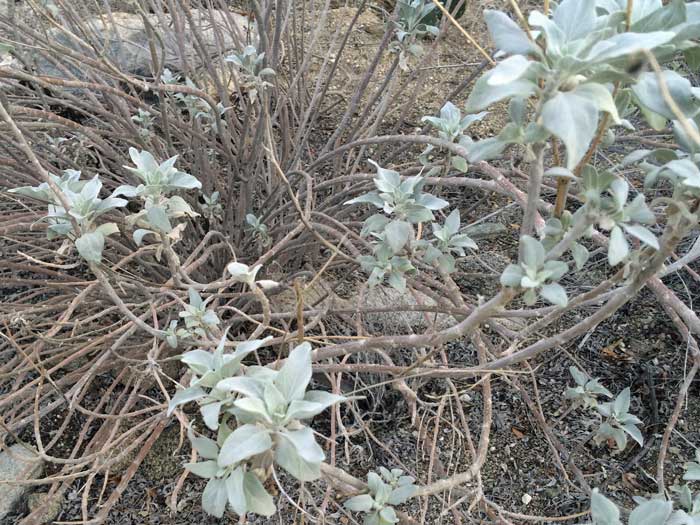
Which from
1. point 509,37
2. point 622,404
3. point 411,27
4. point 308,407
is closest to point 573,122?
point 509,37

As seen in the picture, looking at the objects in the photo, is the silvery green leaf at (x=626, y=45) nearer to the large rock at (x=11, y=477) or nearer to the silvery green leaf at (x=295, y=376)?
the silvery green leaf at (x=295, y=376)

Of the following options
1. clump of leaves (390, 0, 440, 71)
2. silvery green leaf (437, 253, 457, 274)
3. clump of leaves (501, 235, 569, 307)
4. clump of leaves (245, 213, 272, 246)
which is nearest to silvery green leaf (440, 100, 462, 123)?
silvery green leaf (437, 253, 457, 274)

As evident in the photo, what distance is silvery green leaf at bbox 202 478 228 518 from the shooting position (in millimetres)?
862

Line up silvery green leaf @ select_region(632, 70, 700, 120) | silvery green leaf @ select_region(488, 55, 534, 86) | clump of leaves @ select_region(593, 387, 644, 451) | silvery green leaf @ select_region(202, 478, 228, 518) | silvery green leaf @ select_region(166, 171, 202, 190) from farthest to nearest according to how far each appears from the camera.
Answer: clump of leaves @ select_region(593, 387, 644, 451), silvery green leaf @ select_region(166, 171, 202, 190), silvery green leaf @ select_region(202, 478, 228, 518), silvery green leaf @ select_region(632, 70, 700, 120), silvery green leaf @ select_region(488, 55, 534, 86)

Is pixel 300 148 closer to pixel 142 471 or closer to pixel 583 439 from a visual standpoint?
pixel 142 471

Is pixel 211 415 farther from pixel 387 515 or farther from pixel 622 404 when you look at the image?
pixel 622 404

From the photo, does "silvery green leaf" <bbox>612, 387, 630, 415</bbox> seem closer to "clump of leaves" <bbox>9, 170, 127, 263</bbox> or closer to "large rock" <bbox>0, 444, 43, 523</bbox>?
"clump of leaves" <bbox>9, 170, 127, 263</bbox>

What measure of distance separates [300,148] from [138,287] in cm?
77

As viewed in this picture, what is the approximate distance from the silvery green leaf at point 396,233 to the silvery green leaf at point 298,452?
45 cm

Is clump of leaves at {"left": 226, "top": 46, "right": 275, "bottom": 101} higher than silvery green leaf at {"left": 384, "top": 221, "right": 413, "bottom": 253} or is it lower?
higher

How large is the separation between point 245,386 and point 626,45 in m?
0.60

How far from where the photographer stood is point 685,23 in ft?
2.12

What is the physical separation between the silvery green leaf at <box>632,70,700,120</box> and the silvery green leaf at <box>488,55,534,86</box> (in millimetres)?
170

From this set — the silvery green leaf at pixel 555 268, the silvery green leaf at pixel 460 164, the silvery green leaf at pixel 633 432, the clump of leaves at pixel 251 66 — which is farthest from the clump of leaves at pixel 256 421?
the silvery green leaf at pixel 633 432
